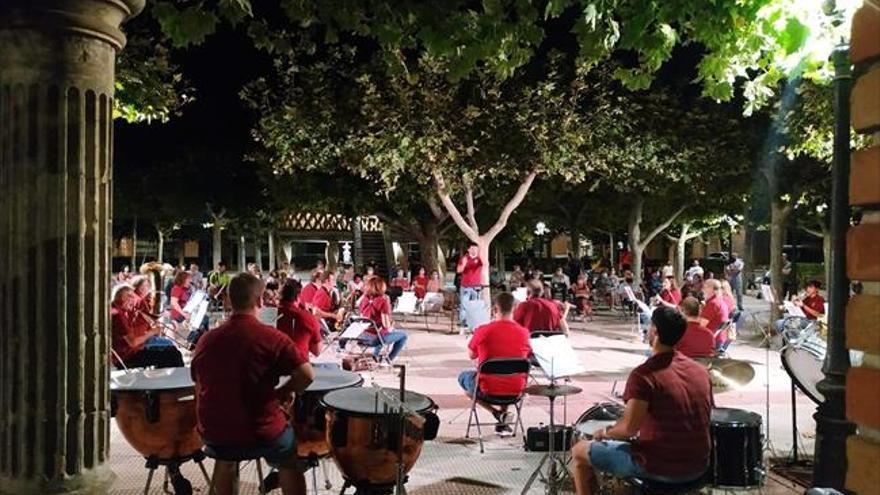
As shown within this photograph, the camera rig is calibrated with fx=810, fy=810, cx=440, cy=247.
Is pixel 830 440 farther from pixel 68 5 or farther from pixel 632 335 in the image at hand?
pixel 632 335

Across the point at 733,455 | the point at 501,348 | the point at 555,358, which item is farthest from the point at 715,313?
the point at 733,455

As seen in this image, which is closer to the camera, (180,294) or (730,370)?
(730,370)

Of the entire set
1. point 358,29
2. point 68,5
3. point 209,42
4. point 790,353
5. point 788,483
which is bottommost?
point 788,483

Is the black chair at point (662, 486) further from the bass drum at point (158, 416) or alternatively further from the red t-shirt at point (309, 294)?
the red t-shirt at point (309, 294)

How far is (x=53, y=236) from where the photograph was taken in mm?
3379

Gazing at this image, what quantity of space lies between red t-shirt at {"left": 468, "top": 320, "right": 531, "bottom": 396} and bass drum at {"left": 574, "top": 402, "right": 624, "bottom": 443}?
202 centimetres

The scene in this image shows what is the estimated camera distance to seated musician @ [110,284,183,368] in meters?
7.80

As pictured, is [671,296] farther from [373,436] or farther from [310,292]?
[373,436]

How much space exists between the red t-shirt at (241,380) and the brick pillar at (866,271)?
3104mm

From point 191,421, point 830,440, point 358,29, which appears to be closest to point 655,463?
point 830,440

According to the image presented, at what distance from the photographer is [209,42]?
27.5 m

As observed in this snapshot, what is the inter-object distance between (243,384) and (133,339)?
15.0 ft

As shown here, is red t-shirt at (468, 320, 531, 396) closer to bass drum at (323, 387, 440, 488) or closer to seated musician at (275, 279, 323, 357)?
seated musician at (275, 279, 323, 357)

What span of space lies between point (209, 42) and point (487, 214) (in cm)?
1262
